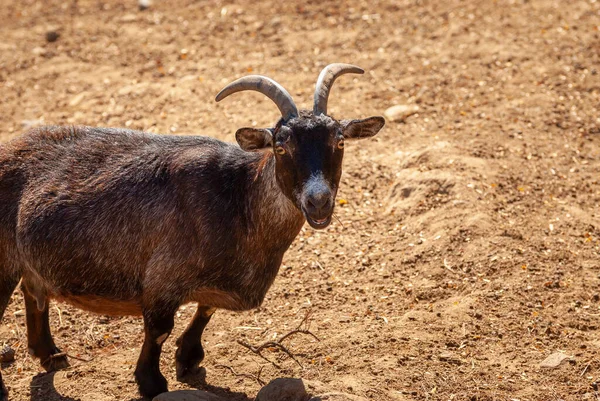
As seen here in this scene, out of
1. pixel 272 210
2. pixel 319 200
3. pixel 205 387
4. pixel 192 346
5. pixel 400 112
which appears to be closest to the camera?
pixel 319 200

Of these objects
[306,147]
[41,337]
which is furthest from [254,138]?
[41,337]

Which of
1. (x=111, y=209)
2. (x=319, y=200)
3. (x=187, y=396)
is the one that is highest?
(x=319, y=200)

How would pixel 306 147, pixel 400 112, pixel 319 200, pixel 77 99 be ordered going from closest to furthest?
pixel 319 200, pixel 306 147, pixel 400 112, pixel 77 99

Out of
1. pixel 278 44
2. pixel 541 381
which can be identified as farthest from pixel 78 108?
pixel 541 381

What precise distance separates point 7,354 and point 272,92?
4.21 meters

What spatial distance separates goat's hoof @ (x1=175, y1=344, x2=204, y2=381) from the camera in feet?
29.2

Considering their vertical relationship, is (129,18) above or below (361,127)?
below

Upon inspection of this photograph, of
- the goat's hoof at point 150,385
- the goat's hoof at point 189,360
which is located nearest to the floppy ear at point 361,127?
the goat's hoof at point 189,360

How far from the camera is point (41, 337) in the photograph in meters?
9.26

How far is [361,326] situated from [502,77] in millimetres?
6305

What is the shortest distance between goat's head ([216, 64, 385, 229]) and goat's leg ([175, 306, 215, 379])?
1.88 meters

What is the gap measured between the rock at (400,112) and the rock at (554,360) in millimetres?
5387

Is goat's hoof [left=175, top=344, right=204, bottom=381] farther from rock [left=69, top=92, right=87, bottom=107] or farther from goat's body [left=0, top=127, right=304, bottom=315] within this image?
rock [left=69, top=92, right=87, bottom=107]

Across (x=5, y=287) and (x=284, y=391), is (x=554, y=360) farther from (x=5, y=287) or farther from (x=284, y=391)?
(x=5, y=287)
